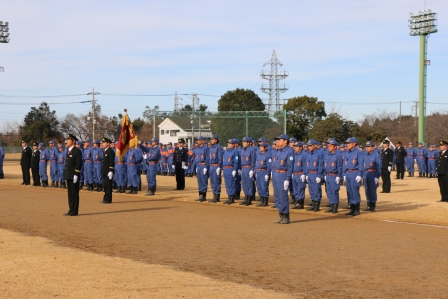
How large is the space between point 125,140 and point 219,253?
13188 millimetres

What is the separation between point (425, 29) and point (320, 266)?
55575 millimetres

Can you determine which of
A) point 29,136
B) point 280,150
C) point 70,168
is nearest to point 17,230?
point 70,168

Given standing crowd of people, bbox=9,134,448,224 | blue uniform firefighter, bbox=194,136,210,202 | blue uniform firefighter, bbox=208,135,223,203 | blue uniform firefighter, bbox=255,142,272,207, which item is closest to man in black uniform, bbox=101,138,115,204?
standing crowd of people, bbox=9,134,448,224

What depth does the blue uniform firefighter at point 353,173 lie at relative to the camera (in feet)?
60.5

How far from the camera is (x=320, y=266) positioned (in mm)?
10289

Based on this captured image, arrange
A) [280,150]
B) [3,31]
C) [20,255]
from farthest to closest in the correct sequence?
[3,31] < [280,150] < [20,255]

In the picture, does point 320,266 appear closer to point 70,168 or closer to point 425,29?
point 70,168

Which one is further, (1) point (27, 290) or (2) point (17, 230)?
(2) point (17, 230)

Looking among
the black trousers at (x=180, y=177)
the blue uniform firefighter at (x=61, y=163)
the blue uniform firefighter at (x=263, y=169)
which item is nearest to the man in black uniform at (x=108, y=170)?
the blue uniform firefighter at (x=263, y=169)

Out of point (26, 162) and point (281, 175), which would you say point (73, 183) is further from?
point (26, 162)

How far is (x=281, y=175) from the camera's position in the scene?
16.0m

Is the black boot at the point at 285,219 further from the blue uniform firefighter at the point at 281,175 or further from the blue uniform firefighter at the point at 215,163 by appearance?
the blue uniform firefighter at the point at 215,163

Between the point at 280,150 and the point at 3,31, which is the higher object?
the point at 3,31

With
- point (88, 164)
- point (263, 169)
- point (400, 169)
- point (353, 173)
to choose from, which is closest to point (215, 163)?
point (263, 169)
